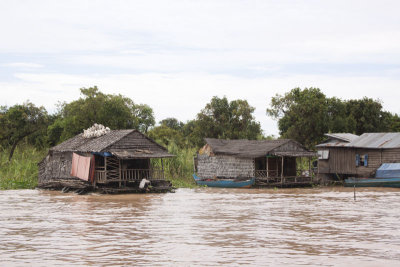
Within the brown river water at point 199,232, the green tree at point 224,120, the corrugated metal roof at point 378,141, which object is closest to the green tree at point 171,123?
the green tree at point 224,120

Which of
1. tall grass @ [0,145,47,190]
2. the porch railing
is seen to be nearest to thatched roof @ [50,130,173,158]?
the porch railing

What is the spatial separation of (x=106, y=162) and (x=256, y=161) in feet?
32.2

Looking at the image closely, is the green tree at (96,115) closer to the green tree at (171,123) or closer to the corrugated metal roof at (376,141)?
the corrugated metal roof at (376,141)

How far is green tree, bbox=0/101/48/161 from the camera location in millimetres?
36438

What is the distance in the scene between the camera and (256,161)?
32.4 meters

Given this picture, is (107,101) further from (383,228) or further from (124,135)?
(383,228)

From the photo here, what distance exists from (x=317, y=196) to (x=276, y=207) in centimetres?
561

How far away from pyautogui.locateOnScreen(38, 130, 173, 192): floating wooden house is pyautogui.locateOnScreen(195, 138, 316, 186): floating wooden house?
5155 mm

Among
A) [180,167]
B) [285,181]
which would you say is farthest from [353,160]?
[180,167]

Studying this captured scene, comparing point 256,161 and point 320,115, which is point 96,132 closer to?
point 256,161

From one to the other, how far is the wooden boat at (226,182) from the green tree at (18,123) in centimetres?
1232

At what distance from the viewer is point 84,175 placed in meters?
26.0

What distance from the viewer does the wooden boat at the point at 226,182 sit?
98.9 feet

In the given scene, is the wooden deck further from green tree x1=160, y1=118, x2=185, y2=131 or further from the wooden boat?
green tree x1=160, y1=118, x2=185, y2=131
